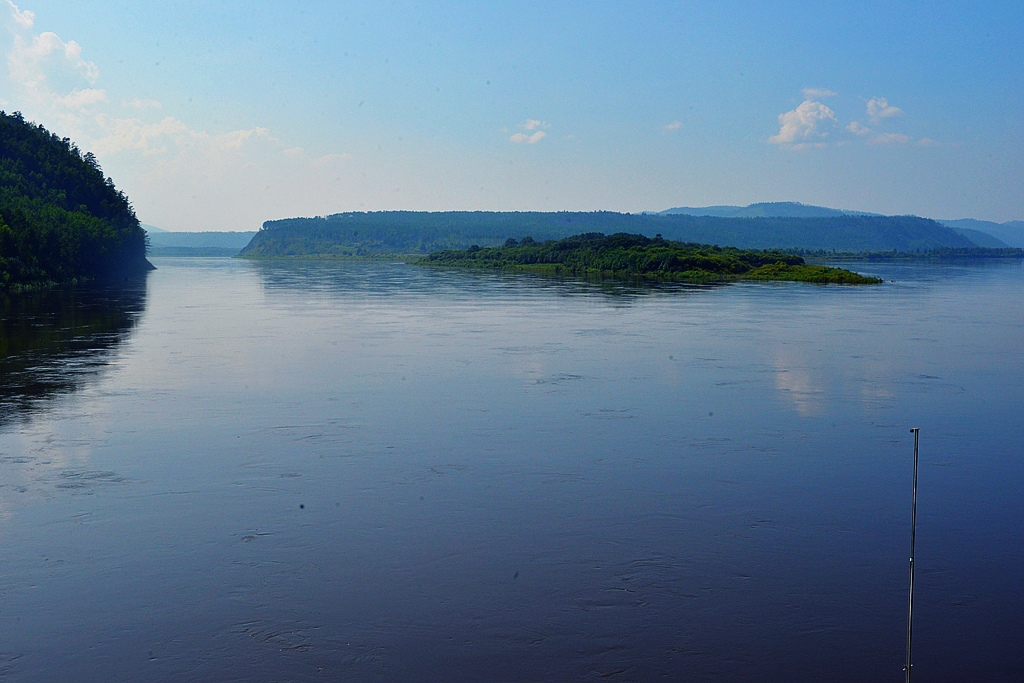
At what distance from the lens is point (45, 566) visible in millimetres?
9484

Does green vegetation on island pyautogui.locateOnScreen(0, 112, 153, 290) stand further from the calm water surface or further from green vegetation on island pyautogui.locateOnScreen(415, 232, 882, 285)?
green vegetation on island pyautogui.locateOnScreen(415, 232, 882, 285)

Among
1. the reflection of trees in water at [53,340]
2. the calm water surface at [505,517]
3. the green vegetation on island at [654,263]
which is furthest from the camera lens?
the green vegetation on island at [654,263]

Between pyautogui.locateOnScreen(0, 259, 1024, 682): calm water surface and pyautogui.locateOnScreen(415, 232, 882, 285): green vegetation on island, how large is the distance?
4661 centimetres

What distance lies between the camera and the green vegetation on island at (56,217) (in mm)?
54656

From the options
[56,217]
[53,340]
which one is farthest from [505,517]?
[56,217]

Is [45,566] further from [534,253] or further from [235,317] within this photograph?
[534,253]

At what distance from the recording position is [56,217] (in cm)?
6500

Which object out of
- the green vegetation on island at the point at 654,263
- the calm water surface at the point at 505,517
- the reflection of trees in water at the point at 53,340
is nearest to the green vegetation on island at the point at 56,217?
the reflection of trees in water at the point at 53,340

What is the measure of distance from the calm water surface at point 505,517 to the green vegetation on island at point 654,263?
46609 millimetres

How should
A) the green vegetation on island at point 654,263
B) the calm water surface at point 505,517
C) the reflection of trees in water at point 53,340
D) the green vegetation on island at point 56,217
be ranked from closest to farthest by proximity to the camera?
the calm water surface at point 505,517
the reflection of trees in water at point 53,340
the green vegetation on island at point 56,217
the green vegetation on island at point 654,263

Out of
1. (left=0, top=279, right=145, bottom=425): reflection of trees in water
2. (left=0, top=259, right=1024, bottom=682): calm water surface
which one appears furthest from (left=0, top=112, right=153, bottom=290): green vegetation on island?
(left=0, top=259, right=1024, bottom=682): calm water surface

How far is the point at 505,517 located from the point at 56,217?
63840 millimetres

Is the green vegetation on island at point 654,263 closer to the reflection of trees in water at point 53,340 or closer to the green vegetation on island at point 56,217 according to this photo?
the green vegetation on island at point 56,217

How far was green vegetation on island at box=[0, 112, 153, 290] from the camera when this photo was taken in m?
54.7
